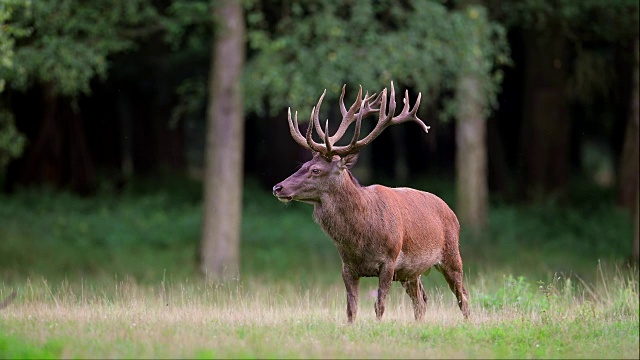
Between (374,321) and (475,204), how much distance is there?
36.3 ft

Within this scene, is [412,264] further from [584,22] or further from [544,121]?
[544,121]

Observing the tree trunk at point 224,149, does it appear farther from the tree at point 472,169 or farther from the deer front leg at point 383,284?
the deer front leg at point 383,284

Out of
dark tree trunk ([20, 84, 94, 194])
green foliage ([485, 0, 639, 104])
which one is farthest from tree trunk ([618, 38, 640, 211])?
dark tree trunk ([20, 84, 94, 194])

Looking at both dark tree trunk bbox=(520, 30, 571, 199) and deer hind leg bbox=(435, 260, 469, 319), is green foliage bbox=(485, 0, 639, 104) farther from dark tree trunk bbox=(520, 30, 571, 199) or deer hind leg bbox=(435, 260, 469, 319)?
deer hind leg bbox=(435, 260, 469, 319)

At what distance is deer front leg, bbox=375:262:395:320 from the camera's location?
9.78 m

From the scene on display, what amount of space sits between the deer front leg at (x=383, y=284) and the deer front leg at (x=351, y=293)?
21cm

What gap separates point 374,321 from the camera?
32.0ft

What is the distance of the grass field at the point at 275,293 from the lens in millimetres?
8422

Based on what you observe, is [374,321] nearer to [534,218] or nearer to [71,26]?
[71,26]

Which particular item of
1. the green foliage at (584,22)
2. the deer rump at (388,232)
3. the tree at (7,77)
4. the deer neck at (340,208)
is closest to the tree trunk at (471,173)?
the green foliage at (584,22)

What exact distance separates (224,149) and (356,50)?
2.78 m

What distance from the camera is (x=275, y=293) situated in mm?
13234

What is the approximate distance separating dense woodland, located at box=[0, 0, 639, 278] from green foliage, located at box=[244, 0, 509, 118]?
0.11 ft

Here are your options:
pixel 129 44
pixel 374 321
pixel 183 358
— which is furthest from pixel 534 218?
pixel 183 358
